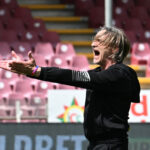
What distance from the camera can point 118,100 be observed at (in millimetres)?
2592

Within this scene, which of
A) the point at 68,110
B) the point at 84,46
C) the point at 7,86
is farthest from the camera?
the point at 84,46

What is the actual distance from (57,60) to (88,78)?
258 inches

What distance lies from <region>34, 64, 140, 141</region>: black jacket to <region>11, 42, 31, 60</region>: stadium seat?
6.77 meters

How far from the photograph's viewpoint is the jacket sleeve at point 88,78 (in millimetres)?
2428

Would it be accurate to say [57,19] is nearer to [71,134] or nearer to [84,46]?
[84,46]

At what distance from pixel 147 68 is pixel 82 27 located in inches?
90.0

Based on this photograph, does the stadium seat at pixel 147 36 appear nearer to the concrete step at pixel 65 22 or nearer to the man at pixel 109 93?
the concrete step at pixel 65 22

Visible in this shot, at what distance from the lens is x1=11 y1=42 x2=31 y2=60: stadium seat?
9352mm

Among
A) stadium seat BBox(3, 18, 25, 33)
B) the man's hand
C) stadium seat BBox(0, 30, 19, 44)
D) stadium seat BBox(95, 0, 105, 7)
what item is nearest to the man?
the man's hand

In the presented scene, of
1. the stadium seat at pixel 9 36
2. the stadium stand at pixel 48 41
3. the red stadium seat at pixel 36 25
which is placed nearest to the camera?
the stadium stand at pixel 48 41

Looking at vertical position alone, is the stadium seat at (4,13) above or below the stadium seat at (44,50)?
above

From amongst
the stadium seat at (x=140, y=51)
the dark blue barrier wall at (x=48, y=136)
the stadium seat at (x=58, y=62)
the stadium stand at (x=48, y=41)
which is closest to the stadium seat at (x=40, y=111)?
the stadium stand at (x=48, y=41)

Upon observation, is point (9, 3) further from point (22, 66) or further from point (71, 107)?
point (22, 66)

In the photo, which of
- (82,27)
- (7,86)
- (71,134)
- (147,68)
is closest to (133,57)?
(147,68)
